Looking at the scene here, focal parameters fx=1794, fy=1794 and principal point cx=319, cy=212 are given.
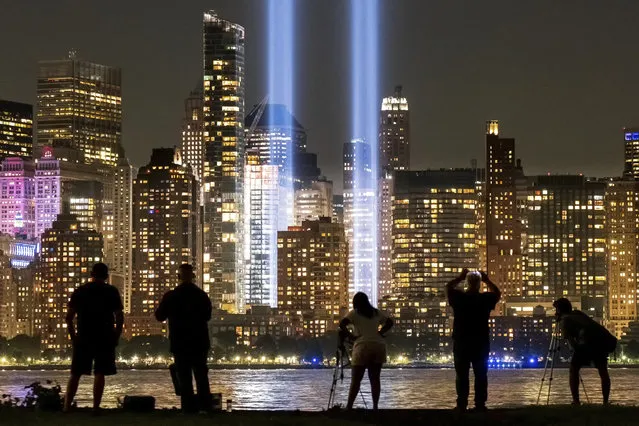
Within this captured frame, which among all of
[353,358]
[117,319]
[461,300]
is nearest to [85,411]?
[117,319]

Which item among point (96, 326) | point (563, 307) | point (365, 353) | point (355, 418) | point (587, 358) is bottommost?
point (355, 418)

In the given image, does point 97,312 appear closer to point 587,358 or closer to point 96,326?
point 96,326

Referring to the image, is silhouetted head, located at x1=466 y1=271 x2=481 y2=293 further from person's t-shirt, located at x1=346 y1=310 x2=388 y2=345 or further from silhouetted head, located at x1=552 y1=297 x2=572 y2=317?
silhouetted head, located at x1=552 y1=297 x2=572 y2=317

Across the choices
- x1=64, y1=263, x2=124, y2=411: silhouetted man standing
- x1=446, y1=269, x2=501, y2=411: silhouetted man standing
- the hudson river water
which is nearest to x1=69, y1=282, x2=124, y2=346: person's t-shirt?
x1=64, y1=263, x2=124, y2=411: silhouetted man standing

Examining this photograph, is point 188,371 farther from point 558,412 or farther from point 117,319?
point 558,412

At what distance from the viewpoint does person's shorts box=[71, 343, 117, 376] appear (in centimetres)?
2600

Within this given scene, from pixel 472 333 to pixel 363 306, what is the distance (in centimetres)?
174

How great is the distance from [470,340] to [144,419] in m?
5.50

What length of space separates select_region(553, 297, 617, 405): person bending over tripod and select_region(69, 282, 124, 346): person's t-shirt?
24.3ft

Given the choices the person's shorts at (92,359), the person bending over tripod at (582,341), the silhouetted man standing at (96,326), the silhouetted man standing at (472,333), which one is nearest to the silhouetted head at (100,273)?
the silhouetted man standing at (96,326)

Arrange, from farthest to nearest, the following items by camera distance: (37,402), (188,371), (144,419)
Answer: (37,402), (188,371), (144,419)

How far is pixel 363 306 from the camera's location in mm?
27688

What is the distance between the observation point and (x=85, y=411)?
26.5 meters

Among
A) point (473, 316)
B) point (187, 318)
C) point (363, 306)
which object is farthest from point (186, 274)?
point (473, 316)
